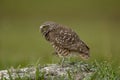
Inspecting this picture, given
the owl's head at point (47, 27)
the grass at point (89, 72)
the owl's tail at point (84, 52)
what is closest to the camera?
the grass at point (89, 72)

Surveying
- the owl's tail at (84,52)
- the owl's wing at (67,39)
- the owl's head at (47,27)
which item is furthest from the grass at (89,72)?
the owl's head at (47,27)

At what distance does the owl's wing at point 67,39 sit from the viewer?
12086mm

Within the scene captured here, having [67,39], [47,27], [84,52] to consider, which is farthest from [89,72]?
[47,27]

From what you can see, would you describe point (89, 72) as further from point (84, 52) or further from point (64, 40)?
point (64, 40)

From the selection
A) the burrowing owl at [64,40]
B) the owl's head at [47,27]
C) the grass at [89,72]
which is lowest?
the grass at [89,72]

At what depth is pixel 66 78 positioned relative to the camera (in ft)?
36.0

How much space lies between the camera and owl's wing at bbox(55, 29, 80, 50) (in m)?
12.1

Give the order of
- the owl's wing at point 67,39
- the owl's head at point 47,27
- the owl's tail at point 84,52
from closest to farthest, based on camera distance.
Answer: the owl's tail at point 84,52, the owl's wing at point 67,39, the owl's head at point 47,27

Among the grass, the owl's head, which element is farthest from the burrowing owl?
the grass

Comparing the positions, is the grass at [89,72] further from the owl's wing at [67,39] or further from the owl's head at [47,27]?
the owl's head at [47,27]

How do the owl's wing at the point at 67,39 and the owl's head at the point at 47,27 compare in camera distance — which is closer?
the owl's wing at the point at 67,39

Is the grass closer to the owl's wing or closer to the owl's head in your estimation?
the owl's wing

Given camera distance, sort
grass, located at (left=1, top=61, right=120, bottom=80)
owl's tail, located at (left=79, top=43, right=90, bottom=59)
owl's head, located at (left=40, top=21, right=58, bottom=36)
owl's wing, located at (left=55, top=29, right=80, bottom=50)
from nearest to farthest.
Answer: grass, located at (left=1, top=61, right=120, bottom=80), owl's tail, located at (left=79, top=43, right=90, bottom=59), owl's wing, located at (left=55, top=29, right=80, bottom=50), owl's head, located at (left=40, top=21, right=58, bottom=36)

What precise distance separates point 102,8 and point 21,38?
6.29 meters
